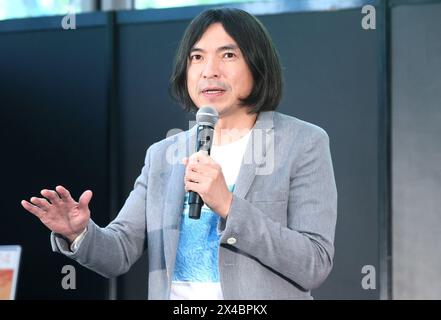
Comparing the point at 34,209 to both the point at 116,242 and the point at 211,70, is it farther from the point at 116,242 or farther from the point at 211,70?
the point at 211,70

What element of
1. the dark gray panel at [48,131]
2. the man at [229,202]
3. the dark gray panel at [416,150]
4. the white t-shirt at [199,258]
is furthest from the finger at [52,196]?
the dark gray panel at [48,131]

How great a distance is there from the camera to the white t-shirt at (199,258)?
56.6 inches

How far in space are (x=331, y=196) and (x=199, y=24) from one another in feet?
1.47

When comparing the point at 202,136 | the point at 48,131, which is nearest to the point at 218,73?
the point at 202,136

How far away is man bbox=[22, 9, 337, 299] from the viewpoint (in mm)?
1397

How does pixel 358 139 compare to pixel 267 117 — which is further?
pixel 358 139

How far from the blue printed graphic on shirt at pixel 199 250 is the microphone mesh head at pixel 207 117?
0.13 meters

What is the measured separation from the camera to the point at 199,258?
1.46m

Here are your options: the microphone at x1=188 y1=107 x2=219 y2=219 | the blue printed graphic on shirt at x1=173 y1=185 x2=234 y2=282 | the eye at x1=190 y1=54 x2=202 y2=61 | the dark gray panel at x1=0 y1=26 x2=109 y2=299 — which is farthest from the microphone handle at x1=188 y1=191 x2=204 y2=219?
the dark gray panel at x1=0 y1=26 x2=109 y2=299

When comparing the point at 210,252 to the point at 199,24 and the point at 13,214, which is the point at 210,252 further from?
the point at 13,214

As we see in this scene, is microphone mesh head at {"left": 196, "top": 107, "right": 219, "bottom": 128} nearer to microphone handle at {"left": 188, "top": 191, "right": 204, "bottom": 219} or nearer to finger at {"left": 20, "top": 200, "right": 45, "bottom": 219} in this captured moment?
microphone handle at {"left": 188, "top": 191, "right": 204, "bottom": 219}

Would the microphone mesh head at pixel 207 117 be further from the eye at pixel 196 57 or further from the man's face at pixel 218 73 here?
the eye at pixel 196 57

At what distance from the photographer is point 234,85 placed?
5.08ft
